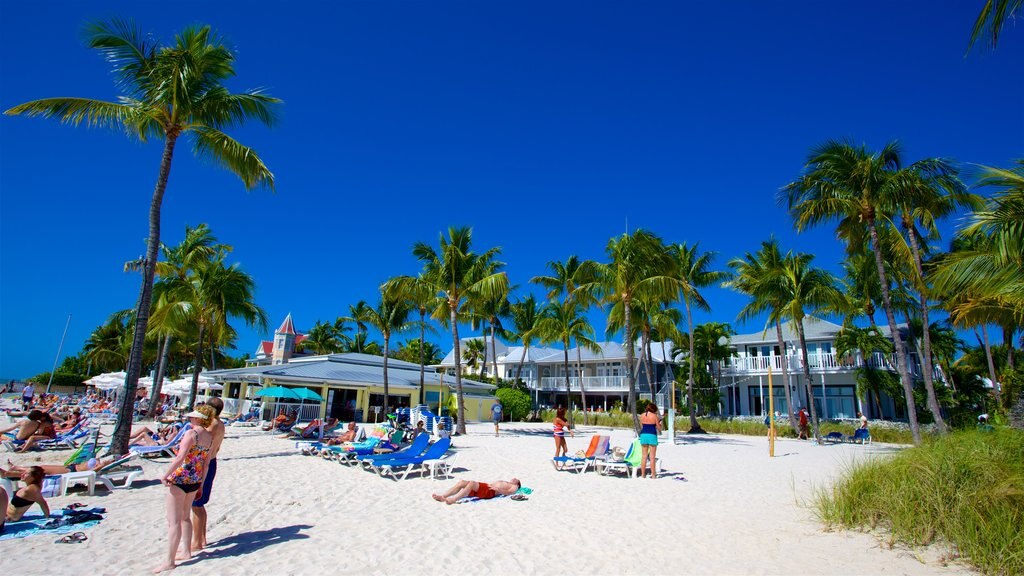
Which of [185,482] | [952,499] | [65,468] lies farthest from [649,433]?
[65,468]

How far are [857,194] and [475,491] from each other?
14825 mm

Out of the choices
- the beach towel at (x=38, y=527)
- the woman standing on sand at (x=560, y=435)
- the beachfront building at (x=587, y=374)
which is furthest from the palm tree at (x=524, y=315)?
the beach towel at (x=38, y=527)

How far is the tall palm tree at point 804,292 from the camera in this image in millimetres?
22453

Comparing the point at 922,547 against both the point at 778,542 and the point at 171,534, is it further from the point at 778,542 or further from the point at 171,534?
the point at 171,534

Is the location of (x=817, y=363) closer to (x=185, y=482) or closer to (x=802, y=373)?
(x=802, y=373)

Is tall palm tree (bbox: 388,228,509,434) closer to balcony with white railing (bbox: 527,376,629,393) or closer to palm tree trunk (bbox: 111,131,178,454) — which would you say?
palm tree trunk (bbox: 111,131,178,454)

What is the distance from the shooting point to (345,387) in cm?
2658

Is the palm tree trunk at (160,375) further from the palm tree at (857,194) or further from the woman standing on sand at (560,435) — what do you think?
the palm tree at (857,194)

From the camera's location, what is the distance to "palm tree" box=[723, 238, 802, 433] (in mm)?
23344

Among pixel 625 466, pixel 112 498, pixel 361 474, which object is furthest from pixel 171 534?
pixel 625 466

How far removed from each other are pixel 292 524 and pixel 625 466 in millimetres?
6919

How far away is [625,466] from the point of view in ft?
36.0

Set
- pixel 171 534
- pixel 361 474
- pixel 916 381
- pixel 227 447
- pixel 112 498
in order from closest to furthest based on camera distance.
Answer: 1. pixel 171 534
2. pixel 112 498
3. pixel 361 474
4. pixel 227 447
5. pixel 916 381

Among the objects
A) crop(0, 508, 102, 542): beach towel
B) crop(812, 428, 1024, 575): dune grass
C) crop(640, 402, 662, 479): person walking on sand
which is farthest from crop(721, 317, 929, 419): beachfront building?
crop(0, 508, 102, 542): beach towel
